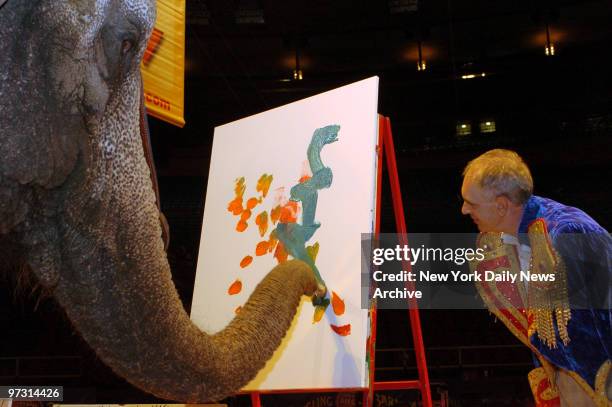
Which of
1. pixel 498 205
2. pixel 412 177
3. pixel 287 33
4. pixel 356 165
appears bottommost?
pixel 498 205

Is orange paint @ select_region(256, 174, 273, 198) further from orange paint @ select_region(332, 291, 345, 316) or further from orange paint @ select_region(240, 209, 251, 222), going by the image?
orange paint @ select_region(332, 291, 345, 316)

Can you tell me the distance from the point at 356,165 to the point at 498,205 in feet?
1.65

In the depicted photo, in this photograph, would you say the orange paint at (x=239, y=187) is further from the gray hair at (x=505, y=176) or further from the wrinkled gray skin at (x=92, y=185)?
the wrinkled gray skin at (x=92, y=185)

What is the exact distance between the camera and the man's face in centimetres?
187

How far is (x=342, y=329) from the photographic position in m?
2.06

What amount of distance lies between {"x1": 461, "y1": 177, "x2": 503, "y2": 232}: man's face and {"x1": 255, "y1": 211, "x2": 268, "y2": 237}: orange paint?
2.58ft

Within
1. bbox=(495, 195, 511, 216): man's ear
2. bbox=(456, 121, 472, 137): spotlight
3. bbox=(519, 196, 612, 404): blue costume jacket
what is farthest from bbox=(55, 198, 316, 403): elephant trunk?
bbox=(456, 121, 472, 137): spotlight

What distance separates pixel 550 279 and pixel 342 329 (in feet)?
2.25

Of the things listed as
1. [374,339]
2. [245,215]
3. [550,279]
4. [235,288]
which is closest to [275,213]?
[245,215]

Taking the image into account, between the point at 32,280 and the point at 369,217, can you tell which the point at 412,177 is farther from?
the point at 32,280

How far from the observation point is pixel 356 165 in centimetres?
215

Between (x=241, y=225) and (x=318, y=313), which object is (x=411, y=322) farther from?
(x=241, y=225)

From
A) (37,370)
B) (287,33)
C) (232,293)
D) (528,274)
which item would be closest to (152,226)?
(528,274)

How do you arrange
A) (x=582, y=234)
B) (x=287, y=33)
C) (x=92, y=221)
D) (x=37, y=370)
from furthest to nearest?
(x=287, y=33), (x=37, y=370), (x=582, y=234), (x=92, y=221)
